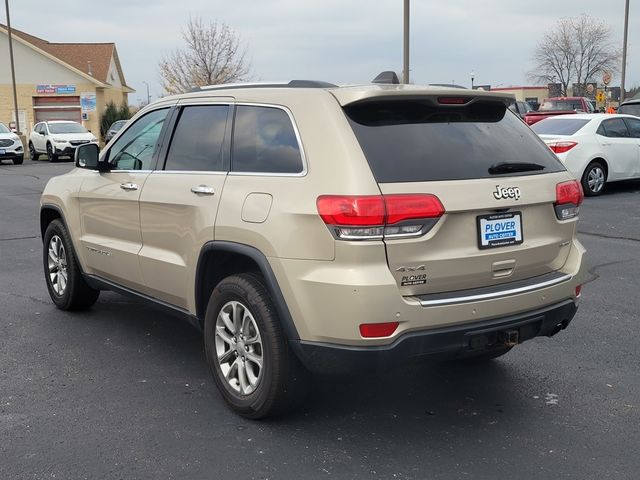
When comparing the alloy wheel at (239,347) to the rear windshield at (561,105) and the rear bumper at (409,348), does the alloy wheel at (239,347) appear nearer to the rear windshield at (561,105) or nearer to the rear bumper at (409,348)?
the rear bumper at (409,348)

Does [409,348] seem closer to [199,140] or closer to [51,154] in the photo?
[199,140]

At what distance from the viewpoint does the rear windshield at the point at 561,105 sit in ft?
80.3

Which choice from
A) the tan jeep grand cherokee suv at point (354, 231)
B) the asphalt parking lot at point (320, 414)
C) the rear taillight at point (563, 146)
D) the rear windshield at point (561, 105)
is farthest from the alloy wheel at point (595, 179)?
the rear windshield at point (561, 105)

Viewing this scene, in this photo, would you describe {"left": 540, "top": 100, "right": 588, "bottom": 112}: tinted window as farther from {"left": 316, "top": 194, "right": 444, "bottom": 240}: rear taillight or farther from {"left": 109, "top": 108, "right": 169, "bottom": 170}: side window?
{"left": 316, "top": 194, "right": 444, "bottom": 240}: rear taillight

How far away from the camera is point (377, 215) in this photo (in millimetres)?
3434

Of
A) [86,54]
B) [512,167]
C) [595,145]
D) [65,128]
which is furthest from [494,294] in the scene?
[86,54]

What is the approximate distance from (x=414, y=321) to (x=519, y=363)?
1.78 metres

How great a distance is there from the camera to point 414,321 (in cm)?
351

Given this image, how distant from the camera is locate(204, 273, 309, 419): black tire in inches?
149

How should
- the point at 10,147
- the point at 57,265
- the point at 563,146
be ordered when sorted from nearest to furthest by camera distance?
the point at 57,265 → the point at 563,146 → the point at 10,147

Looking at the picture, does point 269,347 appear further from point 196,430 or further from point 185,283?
Result: point 185,283

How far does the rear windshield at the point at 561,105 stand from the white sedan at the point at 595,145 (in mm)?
9735

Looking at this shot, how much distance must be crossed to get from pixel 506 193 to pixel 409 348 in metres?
0.97

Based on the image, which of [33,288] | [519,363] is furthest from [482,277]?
[33,288]
